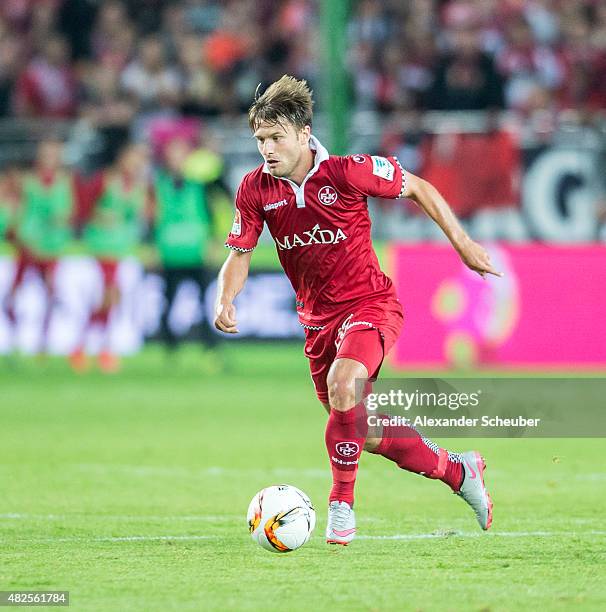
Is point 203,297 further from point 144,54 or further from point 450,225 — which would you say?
point 450,225

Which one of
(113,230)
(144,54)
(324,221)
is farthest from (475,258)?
(144,54)

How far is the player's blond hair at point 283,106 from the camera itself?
595 cm

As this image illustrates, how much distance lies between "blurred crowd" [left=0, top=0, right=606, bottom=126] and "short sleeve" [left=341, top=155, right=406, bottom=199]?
959cm

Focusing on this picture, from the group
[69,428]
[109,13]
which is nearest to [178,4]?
[109,13]

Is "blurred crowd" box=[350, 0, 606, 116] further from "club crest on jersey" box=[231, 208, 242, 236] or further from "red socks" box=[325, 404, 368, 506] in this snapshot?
"red socks" box=[325, 404, 368, 506]

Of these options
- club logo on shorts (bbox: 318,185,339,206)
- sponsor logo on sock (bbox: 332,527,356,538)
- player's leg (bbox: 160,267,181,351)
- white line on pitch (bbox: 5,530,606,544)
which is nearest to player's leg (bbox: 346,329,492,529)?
white line on pitch (bbox: 5,530,606,544)

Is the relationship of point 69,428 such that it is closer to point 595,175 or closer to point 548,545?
point 548,545

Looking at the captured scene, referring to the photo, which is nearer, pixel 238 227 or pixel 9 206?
pixel 238 227

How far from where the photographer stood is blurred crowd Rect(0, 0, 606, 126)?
1588 cm

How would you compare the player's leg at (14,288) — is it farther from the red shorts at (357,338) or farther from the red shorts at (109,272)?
the red shorts at (357,338)

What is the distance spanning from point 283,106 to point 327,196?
1.49 feet

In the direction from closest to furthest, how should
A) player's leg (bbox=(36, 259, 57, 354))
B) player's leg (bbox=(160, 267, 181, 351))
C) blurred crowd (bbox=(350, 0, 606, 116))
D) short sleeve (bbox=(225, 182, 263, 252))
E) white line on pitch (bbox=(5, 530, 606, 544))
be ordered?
white line on pitch (bbox=(5, 530, 606, 544)) < short sleeve (bbox=(225, 182, 263, 252)) < player's leg (bbox=(160, 267, 181, 351)) < player's leg (bbox=(36, 259, 57, 354)) < blurred crowd (bbox=(350, 0, 606, 116))

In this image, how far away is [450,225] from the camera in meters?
5.98

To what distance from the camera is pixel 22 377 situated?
13836 millimetres
